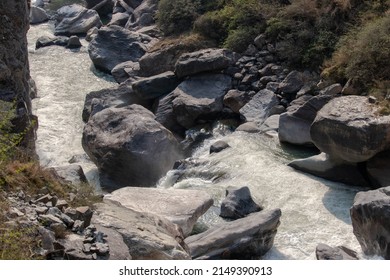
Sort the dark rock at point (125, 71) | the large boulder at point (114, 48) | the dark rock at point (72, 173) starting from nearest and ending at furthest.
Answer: the dark rock at point (72, 173), the dark rock at point (125, 71), the large boulder at point (114, 48)

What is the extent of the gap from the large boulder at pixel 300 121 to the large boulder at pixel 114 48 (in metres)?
10.0

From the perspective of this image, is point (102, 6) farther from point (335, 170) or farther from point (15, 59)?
point (335, 170)

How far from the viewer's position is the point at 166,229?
926 centimetres

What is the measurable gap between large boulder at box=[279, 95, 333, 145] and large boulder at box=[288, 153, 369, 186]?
1.56 meters

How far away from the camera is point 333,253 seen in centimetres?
1037

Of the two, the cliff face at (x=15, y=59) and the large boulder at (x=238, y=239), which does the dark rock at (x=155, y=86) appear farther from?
the large boulder at (x=238, y=239)

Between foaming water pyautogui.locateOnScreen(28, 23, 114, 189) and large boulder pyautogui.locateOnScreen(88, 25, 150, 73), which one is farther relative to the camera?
large boulder pyautogui.locateOnScreen(88, 25, 150, 73)

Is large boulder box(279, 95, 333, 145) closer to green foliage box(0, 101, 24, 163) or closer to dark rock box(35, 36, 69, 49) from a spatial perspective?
green foliage box(0, 101, 24, 163)

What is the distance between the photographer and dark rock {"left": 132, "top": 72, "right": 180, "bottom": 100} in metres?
20.2

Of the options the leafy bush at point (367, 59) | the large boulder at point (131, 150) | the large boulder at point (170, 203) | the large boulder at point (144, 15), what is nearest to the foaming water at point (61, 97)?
the large boulder at point (131, 150)

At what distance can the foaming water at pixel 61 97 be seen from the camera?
18.3m

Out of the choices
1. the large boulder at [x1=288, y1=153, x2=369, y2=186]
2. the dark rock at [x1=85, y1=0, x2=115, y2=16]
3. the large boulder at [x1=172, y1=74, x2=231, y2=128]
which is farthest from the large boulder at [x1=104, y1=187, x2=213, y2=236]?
the dark rock at [x1=85, y1=0, x2=115, y2=16]

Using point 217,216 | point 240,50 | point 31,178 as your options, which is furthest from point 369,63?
point 31,178

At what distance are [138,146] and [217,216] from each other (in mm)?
3703
